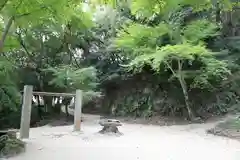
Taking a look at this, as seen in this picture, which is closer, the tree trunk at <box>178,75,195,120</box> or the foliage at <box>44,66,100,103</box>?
the tree trunk at <box>178,75,195,120</box>

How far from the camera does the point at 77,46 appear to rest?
14219mm

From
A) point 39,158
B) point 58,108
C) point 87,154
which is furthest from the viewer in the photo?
point 58,108

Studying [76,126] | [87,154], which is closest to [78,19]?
[76,126]

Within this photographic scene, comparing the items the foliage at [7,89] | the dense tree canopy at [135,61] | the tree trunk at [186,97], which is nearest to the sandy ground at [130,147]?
the tree trunk at [186,97]

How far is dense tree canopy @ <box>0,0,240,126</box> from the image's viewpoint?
10.8 m

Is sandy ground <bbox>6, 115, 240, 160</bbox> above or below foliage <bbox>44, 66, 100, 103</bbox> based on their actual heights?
below

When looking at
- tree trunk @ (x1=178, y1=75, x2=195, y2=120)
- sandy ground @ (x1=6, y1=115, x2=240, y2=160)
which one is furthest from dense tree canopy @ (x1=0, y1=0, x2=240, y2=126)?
sandy ground @ (x1=6, y1=115, x2=240, y2=160)

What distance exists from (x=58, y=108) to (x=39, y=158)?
784cm

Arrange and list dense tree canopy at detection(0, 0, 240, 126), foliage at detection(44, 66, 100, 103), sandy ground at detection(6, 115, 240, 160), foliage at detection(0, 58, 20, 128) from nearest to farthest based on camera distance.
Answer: sandy ground at detection(6, 115, 240, 160) < foliage at detection(0, 58, 20, 128) < dense tree canopy at detection(0, 0, 240, 126) < foliage at detection(44, 66, 100, 103)

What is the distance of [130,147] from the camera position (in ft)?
21.5

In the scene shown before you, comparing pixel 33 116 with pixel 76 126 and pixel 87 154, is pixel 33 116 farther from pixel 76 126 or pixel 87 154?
pixel 87 154

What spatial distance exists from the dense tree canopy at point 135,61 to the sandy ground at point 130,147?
304 centimetres

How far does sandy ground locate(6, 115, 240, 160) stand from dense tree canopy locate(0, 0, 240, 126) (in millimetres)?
3040

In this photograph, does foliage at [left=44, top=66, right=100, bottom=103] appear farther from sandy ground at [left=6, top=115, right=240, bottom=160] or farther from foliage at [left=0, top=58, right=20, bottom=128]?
sandy ground at [left=6, top=115, right=240, bottom=160]
